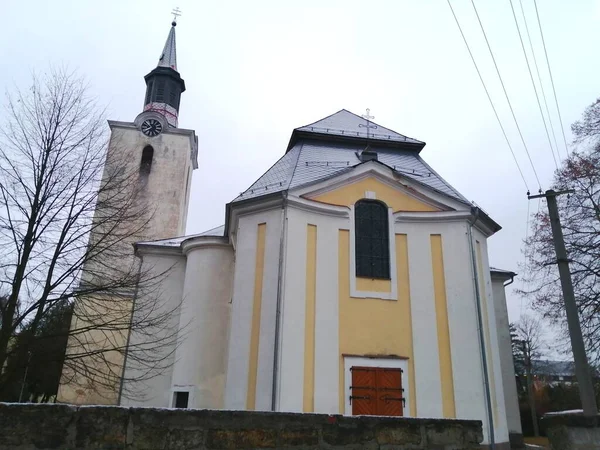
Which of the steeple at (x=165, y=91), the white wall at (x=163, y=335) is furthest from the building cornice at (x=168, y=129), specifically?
the white wall at (x=163, y=335)

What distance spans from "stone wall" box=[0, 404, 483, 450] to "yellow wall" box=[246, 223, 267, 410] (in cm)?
726

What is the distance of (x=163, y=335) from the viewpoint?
16.6 meters

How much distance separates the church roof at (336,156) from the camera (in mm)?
15305

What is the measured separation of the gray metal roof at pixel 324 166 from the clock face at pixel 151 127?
15190 mm

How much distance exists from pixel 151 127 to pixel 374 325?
22.4 metres

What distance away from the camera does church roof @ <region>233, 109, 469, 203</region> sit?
50.2 ft

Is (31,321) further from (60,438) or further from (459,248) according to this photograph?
(459,248)

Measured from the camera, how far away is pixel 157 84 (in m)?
33.2

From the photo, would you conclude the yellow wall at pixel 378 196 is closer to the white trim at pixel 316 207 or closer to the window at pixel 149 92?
the white trim at pixel 316 207

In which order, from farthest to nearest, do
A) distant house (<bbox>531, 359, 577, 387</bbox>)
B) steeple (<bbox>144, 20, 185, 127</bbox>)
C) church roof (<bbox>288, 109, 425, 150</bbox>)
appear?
distant house (<bbox>531, 359, 577, 387</bbox>), steeple (<bbox>144, 20, 185, 127</bbox>), church roof (<bbox>288, 109, 425, 150</bbox>)

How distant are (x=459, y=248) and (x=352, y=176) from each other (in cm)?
370

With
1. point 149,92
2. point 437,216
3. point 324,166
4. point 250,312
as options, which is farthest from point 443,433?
point 149,92

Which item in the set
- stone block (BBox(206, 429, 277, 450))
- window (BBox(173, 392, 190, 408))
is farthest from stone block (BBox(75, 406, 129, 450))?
window (BBox(173, 392, 190, 408))

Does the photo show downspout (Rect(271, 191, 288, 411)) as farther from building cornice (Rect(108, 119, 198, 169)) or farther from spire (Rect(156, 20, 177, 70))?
spire (Rect(156, 20, 177, 70))
